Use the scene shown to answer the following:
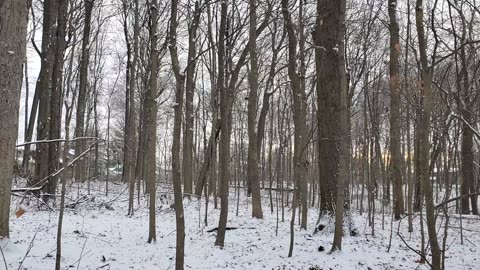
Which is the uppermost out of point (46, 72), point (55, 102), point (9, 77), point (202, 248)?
point (46, 72)

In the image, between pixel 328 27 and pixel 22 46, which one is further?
pixel 328 27

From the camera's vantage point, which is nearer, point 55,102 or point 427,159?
point 427,159

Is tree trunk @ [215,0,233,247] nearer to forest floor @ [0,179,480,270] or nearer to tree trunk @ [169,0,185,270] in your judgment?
forest floor @ [0,179,480,270]

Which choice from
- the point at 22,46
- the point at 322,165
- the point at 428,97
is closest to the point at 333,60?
the point at 322,165

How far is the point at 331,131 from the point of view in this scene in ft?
28.2

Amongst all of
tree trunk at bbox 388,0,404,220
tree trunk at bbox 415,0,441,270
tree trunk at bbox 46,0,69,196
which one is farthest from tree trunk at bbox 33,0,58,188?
tree trunk at bbox 415,0,441,270

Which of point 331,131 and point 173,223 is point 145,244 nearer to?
point 173,223

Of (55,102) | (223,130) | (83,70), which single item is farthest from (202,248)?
(83,70)

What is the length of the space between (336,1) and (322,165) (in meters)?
3.61

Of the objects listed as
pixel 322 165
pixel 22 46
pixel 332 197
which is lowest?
pixel 332 197

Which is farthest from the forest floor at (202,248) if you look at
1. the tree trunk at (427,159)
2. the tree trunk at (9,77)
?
the tree trunk at (427,159)

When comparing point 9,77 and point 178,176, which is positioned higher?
point 9,77

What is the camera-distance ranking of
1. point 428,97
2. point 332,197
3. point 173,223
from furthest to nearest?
point 173,223 → point 332,197 → point 428,97

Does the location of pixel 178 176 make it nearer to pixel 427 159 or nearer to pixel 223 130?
pixel 223 130
